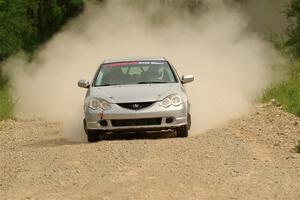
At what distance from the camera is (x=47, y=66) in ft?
109

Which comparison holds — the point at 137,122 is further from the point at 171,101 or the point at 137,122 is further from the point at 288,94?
the point at 288,94

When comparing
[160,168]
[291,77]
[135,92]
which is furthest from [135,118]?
[291,77]

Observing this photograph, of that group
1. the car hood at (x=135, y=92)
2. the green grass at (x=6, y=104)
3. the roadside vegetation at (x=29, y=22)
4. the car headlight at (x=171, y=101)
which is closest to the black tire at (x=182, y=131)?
the car headlight at (x=171, y=101)

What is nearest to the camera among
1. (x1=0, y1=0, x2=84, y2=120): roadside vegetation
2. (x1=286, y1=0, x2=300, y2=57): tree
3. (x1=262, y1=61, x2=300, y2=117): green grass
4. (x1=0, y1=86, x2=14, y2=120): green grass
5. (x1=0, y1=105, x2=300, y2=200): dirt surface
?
(x1=0, y1=105, x2=300, y2=200): dirt surface

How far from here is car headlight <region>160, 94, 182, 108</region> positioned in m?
14.4

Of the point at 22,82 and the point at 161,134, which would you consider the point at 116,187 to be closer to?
the point at 161,134

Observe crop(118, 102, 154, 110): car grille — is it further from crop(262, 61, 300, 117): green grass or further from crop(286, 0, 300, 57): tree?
crop(286, 0, 300, 57): tree

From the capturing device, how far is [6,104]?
2581 cm

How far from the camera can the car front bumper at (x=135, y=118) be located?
1424 centimetres

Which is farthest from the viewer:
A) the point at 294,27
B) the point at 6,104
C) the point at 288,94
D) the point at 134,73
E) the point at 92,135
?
the point at 294,27

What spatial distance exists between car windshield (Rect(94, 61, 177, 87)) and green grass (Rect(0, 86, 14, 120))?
804cm

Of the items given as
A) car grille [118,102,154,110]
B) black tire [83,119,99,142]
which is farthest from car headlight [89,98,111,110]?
black tire [83,119,99,142]

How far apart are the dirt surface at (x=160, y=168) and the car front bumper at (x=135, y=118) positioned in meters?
0.41

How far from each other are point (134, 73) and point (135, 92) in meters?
1.18
